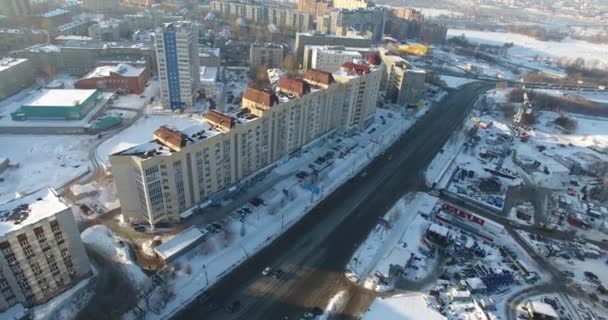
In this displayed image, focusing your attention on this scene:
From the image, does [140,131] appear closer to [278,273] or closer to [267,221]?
[267,221]

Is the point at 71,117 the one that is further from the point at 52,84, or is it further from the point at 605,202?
the point at 605,202

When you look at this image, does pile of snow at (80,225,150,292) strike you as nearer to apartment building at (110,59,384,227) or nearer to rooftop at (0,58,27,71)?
apartment building at (110,59,384,227)

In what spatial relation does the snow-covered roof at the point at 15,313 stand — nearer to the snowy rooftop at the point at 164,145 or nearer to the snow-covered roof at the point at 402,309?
the snowy rooftop at the point at 164,145

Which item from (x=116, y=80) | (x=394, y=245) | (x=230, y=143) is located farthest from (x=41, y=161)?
(x=394, y=245)

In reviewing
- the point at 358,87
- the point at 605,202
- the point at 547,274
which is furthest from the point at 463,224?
the point at 358,87

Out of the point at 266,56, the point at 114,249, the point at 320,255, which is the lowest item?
the point at 320,255

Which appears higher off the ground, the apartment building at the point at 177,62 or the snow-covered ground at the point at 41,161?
the apartment building at the point at 177,62

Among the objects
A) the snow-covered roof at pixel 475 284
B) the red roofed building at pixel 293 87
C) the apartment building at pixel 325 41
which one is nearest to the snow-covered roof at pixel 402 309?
the snow-covered roof at pixel 475 284
